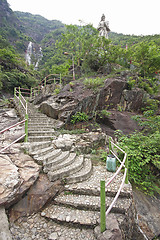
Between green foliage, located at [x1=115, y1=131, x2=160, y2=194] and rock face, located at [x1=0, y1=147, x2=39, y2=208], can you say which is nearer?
rock face, located at [x1=0, y1=147, x2=39, y2=208]

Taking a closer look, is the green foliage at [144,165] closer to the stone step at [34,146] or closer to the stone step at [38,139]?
the stone step at [34,146]

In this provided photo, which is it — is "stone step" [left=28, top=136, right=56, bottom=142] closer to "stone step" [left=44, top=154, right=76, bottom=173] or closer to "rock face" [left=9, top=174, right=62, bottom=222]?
"stone step" [left=44, top=154, right=76, bottom=173]

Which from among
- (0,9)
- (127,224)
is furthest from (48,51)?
(127,224)

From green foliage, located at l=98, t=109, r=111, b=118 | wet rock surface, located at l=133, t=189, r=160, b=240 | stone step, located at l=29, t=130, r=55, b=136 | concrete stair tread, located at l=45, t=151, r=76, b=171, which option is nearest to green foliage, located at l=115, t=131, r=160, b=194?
wet rock surface, located at l=133, t=189, r=160, b=240

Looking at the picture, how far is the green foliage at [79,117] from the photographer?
289 inches

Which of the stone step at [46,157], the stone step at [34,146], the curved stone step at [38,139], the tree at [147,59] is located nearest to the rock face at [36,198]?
the stone step at [46,157]

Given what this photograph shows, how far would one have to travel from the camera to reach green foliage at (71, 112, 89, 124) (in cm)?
734

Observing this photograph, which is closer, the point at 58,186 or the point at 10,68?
the point at 58,186

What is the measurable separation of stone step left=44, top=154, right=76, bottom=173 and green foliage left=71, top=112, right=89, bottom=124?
10.2ft

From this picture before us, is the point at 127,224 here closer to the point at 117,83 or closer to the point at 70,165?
the point at 70,165

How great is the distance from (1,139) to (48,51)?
170 ft

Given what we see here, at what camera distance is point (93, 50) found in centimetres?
1145

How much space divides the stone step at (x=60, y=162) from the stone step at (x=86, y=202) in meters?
0.80

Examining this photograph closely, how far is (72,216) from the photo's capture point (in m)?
2.60
